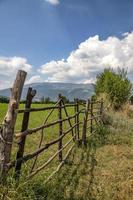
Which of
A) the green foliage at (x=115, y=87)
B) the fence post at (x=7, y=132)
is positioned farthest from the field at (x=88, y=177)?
the green foliage at (x=115, y=87)

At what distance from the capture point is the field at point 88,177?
214 inches

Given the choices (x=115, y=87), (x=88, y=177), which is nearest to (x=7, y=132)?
(x=88, y=177)

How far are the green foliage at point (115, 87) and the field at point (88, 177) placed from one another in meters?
25.4

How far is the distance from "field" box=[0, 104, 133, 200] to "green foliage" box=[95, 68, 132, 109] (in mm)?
25422

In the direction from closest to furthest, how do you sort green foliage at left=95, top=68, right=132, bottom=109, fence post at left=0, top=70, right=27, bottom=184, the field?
1. fence post at left=0, top=70, right=27, bottom=184
2. the field
3. green foliage at left=95, top=68, right=132, bottom=109

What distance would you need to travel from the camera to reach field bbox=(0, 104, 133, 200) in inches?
214

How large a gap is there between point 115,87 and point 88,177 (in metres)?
31.2

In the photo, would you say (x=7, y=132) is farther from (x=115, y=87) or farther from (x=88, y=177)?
(x=115, y=87)

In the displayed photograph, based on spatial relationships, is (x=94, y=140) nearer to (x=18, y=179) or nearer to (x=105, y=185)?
(x=105, y=185)

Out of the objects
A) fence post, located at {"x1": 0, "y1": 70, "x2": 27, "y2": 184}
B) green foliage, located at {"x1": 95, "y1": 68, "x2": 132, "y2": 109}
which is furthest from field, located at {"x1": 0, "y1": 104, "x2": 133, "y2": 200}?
green foliage, located at {"x1": 95, "y1": 68, "x2": 132, "y2": 109}

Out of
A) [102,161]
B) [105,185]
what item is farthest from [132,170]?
[105,185]

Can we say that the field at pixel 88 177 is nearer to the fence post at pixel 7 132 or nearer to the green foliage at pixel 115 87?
the fence post at pixel 7 132

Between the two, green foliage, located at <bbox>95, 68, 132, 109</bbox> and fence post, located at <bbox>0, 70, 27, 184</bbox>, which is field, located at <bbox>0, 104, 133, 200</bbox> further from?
green foliage, located at <bbox>95, 68, 132, 109</bbox>

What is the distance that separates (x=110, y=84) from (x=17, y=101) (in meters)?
34.2
